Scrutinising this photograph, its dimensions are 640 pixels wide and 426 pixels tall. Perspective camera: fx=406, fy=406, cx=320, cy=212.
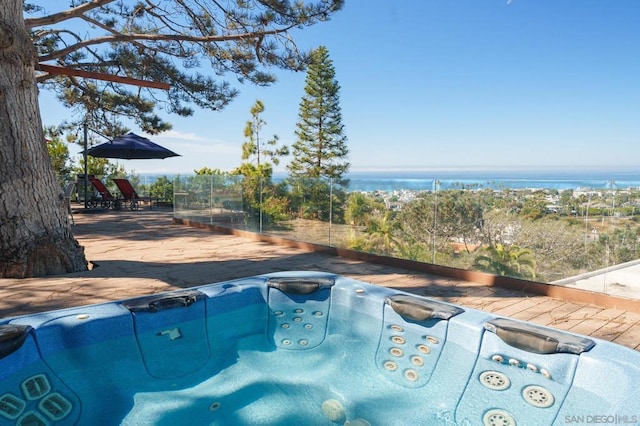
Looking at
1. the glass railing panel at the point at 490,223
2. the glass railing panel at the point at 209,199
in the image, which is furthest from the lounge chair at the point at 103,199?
the glass railing panel at the point at 490,223

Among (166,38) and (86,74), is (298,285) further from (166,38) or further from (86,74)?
(166,38)

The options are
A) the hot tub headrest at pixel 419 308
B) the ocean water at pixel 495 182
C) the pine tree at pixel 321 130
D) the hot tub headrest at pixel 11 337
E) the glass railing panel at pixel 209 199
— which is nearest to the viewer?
the hot tub headrest at pixel 11 337

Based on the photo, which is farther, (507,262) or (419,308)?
(507,262)

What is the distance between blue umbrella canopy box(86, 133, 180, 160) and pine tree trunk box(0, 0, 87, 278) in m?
6.83

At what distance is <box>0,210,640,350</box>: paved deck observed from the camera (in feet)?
11.1

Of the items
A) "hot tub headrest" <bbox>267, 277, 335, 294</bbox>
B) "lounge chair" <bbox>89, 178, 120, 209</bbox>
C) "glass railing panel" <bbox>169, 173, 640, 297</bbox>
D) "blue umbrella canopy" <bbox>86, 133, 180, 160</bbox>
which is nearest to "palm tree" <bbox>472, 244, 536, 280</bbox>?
"glass railing panel" <bbox>169, 173, 640, 297</bbox>

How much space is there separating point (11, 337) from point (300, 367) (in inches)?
72.0

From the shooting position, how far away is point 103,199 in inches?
517

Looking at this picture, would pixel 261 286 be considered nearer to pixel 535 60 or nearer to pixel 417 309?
pixel 417 309

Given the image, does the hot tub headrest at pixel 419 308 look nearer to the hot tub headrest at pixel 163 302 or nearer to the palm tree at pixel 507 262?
the hot tub headrest at pixel 163 302

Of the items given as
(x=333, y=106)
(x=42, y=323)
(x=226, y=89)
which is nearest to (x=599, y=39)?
(x=333, y=106)

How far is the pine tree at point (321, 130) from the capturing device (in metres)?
25.9

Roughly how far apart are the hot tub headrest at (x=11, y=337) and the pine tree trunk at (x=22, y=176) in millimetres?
2480

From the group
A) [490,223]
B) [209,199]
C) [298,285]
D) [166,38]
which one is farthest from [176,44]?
[490,223]
